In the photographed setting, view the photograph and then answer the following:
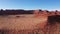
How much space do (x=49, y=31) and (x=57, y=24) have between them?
1962 millimetres

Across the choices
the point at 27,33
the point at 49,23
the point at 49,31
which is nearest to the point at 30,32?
the point at 27,33

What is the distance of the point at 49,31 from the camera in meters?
14.5

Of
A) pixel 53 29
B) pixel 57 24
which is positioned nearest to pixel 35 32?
pixel 53 29

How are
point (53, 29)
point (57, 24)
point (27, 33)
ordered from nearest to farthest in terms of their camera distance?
point (27, 33) → point (53, 29) → point (57, 24)

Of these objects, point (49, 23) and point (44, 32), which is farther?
point (49, 23)

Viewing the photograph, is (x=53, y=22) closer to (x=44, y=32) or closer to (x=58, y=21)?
(x=58, y=21)

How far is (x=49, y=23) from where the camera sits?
16.5 meters

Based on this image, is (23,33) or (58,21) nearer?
(23,33)

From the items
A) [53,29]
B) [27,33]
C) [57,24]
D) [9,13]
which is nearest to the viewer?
[27,33]

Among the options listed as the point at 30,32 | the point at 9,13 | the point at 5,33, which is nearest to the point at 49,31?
the point at 30,32

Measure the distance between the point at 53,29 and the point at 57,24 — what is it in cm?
118

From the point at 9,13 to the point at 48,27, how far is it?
21472mm

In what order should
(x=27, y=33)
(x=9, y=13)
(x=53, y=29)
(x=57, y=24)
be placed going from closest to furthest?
(x=27, y=33) → (x=53, y=29) → (x=57, y=24) → (x=9, y=13)

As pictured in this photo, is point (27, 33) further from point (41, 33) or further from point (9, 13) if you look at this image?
point (9, 13)
